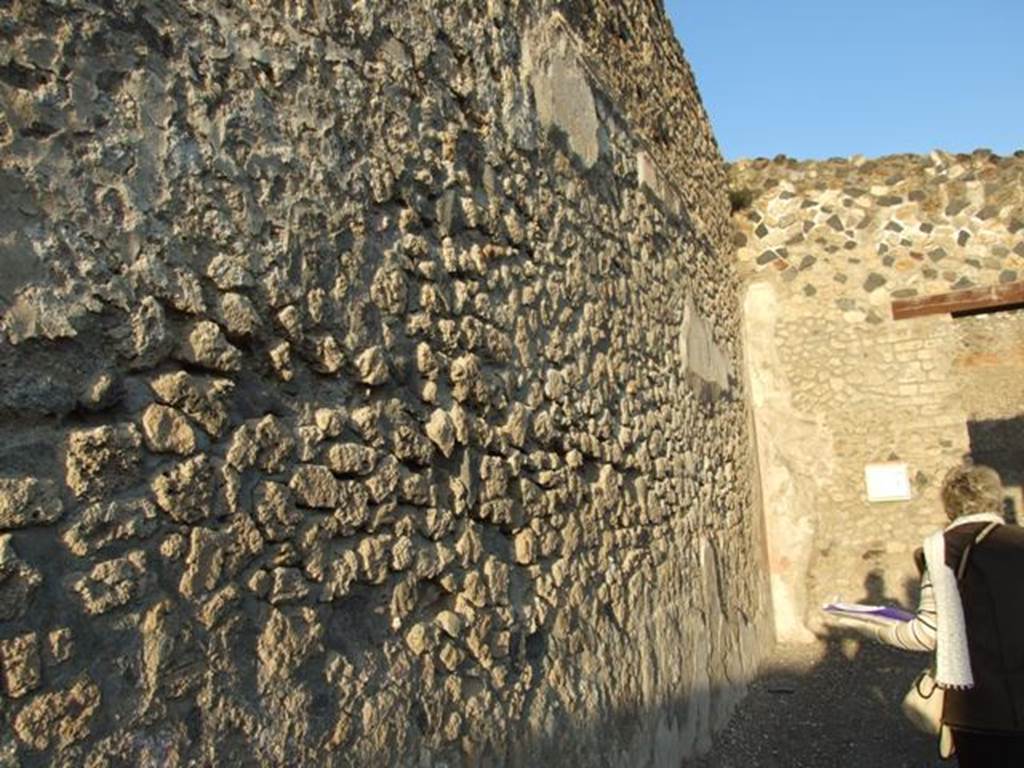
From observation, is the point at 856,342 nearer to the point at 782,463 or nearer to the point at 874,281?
the point at 874,281

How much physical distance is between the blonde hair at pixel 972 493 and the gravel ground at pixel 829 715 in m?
1.53

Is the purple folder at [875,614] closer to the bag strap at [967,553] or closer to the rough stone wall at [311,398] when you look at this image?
the bag strap at [967,553]

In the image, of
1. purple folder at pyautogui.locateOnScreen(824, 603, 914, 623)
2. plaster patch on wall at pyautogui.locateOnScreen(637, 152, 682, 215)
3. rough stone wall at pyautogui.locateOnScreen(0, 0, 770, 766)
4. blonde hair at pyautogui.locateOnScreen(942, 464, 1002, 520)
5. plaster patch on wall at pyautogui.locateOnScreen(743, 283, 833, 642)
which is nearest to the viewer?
rough stone wall at pyautogui.locateOnScreen(0, 0, 770, 766)

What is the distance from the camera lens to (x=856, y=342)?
664 centimetres

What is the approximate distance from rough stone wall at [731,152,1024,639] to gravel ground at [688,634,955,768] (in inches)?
20.5

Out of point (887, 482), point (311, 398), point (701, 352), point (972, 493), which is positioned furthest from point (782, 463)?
point (311, 398)

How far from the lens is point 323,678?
1.65m

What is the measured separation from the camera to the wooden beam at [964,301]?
629 cm

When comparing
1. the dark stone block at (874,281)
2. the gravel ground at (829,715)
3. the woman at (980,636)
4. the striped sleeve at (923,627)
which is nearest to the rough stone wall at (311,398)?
the striped sleeve at (923,627)

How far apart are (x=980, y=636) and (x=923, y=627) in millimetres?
164

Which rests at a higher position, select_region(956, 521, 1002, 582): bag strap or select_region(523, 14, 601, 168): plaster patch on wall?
select_region(523, 14, 601, 168): plaster patch on wall

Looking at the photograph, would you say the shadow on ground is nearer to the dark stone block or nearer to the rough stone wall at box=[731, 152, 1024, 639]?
the rough stone wall at box=[731, 152, 1024, 639]

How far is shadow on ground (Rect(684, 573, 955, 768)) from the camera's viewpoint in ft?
13.4

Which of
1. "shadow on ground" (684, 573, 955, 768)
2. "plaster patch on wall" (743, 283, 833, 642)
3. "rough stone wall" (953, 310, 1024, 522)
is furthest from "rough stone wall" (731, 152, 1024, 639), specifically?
"shadow on ground" (684, 573, 955, 768)
